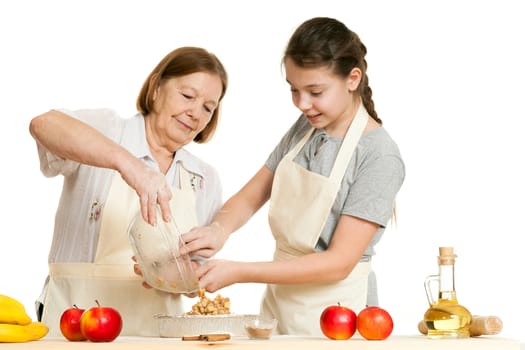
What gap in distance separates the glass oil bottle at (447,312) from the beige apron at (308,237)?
39cm

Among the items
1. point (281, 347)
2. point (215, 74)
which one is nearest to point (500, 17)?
point (215, 74)

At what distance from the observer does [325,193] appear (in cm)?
206

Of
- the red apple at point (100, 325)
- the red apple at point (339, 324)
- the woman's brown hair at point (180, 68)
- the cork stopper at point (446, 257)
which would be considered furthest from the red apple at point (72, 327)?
the woman's brown hair at point (180, 68)

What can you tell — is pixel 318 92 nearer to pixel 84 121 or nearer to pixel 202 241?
pixel 202 241

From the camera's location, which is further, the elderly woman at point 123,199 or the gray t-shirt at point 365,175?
the elderly woman at point 123,199

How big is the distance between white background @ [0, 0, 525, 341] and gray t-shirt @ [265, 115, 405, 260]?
4.68 feet

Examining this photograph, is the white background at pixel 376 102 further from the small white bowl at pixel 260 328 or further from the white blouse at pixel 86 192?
the small white bowl at pixel 260 328

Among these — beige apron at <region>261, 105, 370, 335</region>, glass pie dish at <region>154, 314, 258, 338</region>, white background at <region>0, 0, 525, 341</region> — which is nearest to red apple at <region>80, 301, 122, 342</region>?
glass pie dish at <region>154, 314, 258, 338</region>

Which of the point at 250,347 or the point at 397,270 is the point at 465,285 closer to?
the point at 397,270

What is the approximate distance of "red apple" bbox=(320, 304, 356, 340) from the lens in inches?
65.7

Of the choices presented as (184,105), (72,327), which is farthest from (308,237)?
(72,327)

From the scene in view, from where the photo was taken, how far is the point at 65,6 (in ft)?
11.9

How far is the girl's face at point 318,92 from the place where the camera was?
2.02m

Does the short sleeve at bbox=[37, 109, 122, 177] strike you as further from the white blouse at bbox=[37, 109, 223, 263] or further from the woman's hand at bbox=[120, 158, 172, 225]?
the woman's hand at bbox=[120, 158, 172, 225]
